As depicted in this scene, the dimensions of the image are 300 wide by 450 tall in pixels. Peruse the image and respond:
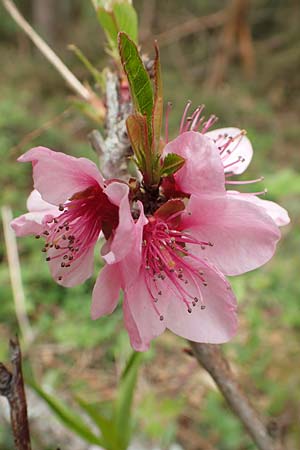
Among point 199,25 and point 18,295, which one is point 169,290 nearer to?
point 18,295

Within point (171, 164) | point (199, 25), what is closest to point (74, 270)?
point (171, 164)

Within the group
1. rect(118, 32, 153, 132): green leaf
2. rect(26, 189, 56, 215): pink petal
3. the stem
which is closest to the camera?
rect(118, 32, 153, 132): green leaf

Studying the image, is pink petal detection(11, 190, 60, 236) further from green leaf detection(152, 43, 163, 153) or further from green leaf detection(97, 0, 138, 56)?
green leaf detection(97, 0, 138, 56)

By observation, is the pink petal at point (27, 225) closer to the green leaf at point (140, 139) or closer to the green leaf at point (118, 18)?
the green leaf at point (140, 139)

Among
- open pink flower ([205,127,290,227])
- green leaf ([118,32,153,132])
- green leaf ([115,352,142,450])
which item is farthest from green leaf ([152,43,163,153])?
green leaf ([115,352,142,450])

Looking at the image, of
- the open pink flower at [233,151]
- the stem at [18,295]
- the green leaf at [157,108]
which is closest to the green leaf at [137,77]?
the green leaf at [157,108]

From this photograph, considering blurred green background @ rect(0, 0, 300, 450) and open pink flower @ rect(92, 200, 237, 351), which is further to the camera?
blurred green background @ rect(0, 0, 300, 450)
